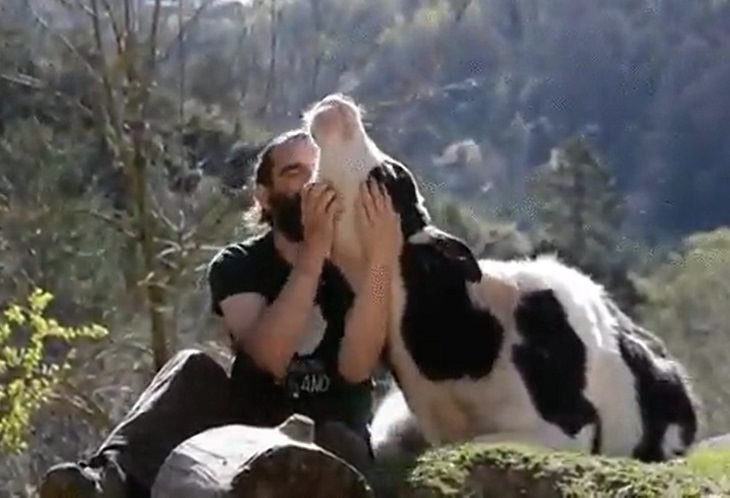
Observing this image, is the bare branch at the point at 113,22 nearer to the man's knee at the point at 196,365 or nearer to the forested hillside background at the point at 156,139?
the forested hillside background at the point at 156,139

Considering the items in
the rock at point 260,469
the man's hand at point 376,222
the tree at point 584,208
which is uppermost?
the man's hand at point 376,222

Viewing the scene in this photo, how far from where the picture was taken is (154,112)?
9.82 meters

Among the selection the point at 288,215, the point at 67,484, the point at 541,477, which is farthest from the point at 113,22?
the point at 541,477

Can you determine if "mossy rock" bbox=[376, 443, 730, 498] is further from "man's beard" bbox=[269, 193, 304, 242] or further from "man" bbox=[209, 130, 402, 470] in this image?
"man's beard" bbox=[269, 193, 304, 242]

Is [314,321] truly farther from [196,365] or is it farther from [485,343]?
[485,343]

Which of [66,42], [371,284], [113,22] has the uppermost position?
[113,22]

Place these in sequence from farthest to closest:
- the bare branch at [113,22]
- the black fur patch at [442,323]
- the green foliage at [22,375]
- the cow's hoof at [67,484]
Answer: the bare branch at [113,22], the green foliage at [22,375], the black fur patch at [442,323], the cow's hoof at [67,484]

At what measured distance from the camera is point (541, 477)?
3.42 m

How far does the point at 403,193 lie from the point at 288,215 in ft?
1.15

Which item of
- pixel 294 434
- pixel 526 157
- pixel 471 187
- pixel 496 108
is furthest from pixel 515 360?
pixel 526 157

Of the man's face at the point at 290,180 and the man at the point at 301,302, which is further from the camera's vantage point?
the man's face at the point at 290,180

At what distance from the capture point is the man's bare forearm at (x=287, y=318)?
3.90m

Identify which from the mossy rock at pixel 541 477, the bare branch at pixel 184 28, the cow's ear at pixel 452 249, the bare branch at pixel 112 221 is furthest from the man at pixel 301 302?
the bare branch at pixel 112 221

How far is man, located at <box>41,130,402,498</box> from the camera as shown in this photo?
373 cm
